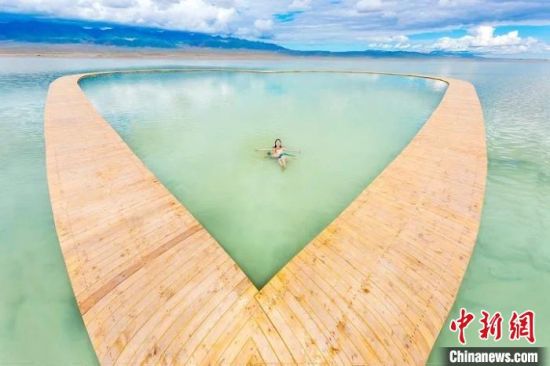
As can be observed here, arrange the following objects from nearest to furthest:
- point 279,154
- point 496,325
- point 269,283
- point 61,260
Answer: point 269,283 → point 496,325 → point 61,260 → point 279,154

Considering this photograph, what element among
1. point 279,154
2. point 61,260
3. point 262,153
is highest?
point 279,154

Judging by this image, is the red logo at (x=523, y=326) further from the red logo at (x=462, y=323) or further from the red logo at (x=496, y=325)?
the red logo at (x=462, y=323)

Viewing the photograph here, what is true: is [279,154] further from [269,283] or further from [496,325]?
[496,325]

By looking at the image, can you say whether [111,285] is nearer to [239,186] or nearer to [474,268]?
[239,186]

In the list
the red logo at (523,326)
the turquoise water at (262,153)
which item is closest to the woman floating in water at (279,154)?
the turquoise water at (262,153)

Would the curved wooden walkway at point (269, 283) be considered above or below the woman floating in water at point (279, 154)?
above

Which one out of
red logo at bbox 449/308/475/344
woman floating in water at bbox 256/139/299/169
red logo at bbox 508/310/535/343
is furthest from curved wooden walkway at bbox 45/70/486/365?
woman floating in water at bbox 256/139/299/169

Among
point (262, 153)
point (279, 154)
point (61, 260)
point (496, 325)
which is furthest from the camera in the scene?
point (262, 153)

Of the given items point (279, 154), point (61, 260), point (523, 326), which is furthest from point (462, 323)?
point (61, 260)
